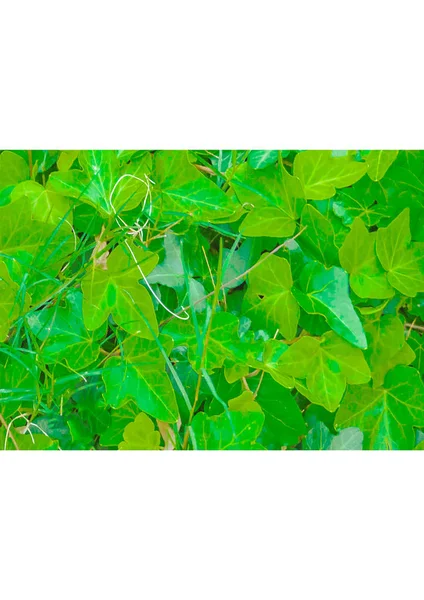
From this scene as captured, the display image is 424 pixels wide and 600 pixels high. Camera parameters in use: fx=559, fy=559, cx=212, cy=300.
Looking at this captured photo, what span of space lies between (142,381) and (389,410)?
15.4 inches

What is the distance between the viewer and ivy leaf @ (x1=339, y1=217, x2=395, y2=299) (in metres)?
0.82

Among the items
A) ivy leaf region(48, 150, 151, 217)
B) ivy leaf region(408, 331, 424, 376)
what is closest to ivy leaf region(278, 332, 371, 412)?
ivy leaf region(408, 331, 424, 376)

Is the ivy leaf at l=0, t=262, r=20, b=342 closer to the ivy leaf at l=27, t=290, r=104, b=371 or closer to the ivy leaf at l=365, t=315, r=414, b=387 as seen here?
the ivy leaf at l=27, t=290, r=104, b=371

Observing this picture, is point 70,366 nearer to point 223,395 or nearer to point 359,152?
point 223,395

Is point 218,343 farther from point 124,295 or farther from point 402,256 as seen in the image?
point 402,256

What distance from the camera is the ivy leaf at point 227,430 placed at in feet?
2.72

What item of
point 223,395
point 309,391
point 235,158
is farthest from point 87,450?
point 235,158

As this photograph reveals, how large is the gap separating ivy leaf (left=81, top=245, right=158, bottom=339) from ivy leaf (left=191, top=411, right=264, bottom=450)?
6.2 inches

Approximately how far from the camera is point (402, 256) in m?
0.84

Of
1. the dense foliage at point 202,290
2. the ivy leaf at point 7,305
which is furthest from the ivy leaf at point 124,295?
the ivy leaf at point 7,305

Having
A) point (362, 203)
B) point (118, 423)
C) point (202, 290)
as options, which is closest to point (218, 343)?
point (202, 290)

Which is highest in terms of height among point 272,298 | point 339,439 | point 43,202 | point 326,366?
point 43,202

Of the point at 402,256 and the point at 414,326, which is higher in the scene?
the point at 402,256

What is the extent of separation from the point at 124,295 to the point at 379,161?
425 mm
